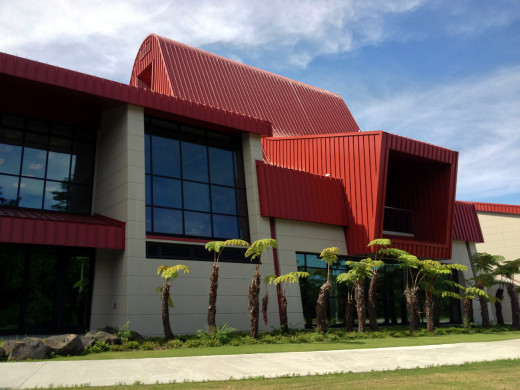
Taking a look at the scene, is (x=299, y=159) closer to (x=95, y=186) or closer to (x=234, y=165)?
(x=234, y=165)

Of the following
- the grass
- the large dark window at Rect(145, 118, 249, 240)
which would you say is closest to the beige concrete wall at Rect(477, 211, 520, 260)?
the large dark window at Rect(145, 118, 249, 240)

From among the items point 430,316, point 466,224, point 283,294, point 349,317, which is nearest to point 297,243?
point 283,294

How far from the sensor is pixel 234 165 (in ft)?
70.9

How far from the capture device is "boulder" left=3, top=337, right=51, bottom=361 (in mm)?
11578

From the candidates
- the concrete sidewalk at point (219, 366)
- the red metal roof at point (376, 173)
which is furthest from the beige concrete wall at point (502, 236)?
the concrete sidewalk at point (219, 366)

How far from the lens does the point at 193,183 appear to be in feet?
65.3

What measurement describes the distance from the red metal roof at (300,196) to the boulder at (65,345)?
986cm

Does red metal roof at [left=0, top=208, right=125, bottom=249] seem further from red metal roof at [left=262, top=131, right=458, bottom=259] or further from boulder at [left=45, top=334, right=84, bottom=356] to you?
red metal roof at [left=262, top=131, right=458, bottom=259]

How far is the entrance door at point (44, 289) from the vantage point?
16.3 meters

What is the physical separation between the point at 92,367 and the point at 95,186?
1100cm

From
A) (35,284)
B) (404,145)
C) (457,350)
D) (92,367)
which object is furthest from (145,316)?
(404,145)

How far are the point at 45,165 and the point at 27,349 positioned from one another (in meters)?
9.30

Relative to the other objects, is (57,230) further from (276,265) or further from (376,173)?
(376,173)

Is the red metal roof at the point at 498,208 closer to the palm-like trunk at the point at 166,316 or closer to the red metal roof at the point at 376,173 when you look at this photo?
the red metal roof at the point at 376,173
